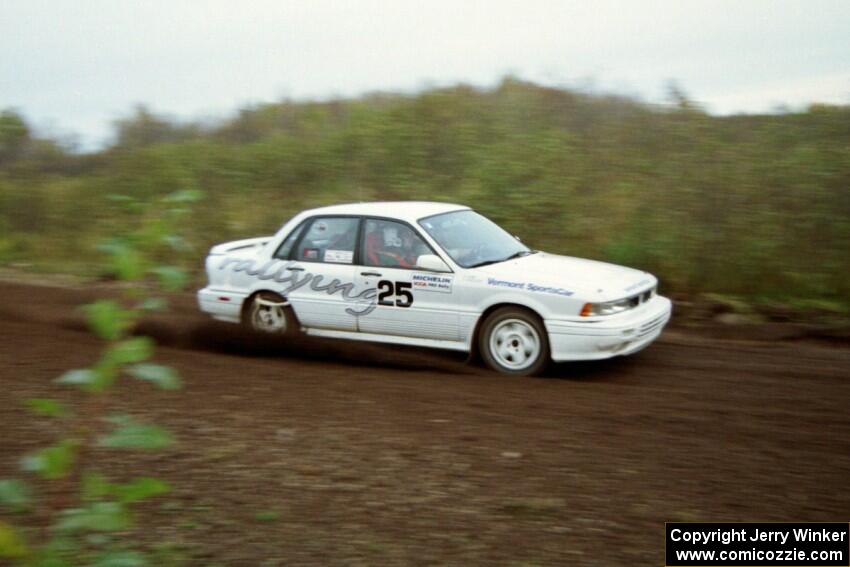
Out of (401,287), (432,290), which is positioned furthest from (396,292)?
(432,290)

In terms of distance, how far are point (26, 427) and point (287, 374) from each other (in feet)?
7.10

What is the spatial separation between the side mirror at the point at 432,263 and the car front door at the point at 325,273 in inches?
29.1

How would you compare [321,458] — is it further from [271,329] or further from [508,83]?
[508,83]

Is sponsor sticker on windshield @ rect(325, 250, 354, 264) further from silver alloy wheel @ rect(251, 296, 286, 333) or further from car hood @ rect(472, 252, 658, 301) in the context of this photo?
car hood @ rect(472, 252, 658, 301)

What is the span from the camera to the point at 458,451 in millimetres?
5301

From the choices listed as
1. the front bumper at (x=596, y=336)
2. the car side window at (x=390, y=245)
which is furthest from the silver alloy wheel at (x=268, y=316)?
the front bumper at (x=596, y=336)

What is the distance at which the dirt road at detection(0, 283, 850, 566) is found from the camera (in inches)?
168

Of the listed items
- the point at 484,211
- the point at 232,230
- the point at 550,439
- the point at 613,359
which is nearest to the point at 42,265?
the point at 232,230

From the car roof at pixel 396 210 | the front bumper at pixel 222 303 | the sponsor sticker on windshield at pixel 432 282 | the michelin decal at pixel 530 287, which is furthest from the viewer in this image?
the front bumper at pixel 222 303

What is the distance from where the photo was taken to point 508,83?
15164 mm

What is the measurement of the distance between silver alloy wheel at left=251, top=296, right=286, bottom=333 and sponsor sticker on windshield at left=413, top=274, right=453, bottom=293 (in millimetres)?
1471

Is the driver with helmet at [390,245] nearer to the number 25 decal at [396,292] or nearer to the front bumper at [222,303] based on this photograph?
the number 25 decal at [396,292]

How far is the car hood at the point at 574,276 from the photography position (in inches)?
290

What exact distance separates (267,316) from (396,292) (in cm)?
147
